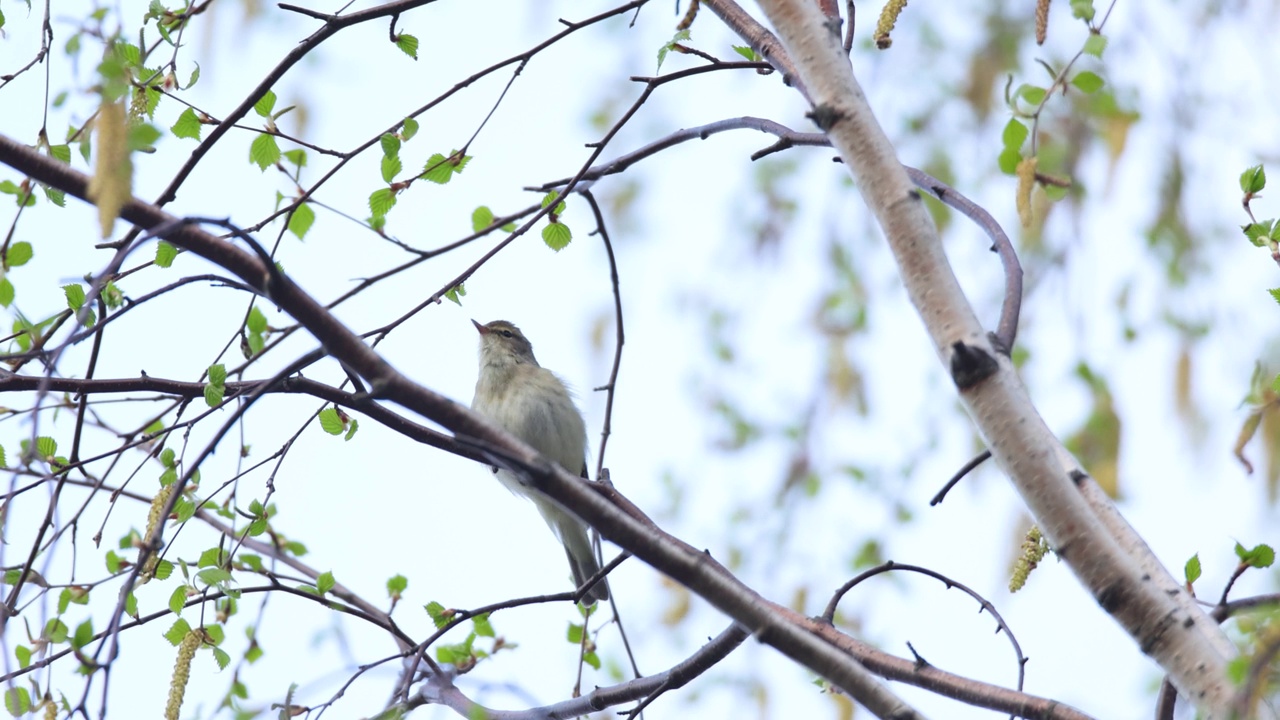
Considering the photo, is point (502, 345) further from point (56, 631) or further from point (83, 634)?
point (83, 634)

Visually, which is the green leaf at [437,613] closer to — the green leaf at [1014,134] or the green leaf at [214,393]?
the green leaf at [214,393]

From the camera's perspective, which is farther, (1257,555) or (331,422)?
(331,422)

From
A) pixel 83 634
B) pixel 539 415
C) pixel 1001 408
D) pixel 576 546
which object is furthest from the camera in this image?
pixel 576 546

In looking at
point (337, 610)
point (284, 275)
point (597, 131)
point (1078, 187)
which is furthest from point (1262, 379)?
point (597, 131)

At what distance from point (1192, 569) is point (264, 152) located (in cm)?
226

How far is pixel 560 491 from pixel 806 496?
5208 millimetres

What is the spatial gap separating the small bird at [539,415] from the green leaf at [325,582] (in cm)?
240

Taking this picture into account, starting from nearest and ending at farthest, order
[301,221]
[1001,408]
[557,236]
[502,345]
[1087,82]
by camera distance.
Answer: [1001,408]
[1087,82]
[301,221]
[557,236]
[502,345]

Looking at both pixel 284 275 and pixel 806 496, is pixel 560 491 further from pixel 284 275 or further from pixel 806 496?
pixel 806 496

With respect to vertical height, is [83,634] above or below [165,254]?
below

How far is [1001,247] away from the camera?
2498 mm

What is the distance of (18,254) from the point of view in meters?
2.78

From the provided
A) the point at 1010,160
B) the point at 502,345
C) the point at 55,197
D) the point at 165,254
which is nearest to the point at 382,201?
the point at 165,254

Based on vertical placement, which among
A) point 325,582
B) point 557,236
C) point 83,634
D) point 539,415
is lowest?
point 83,634
